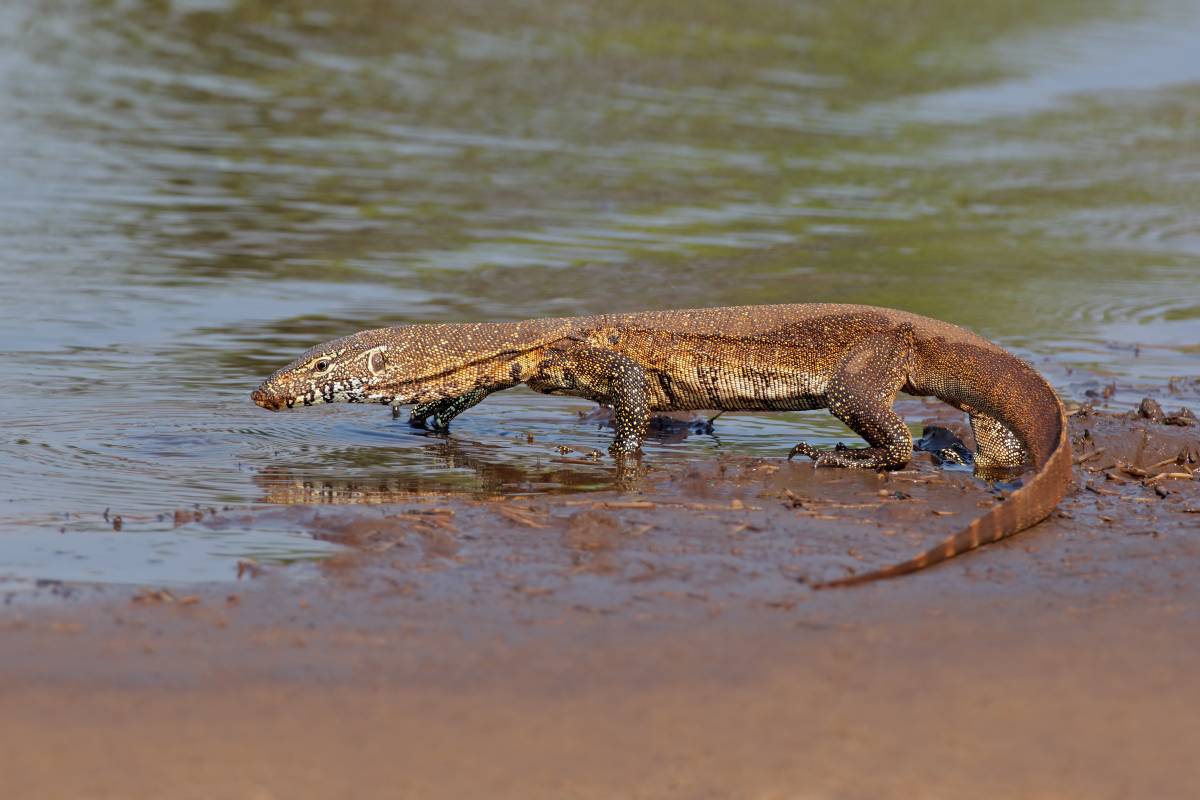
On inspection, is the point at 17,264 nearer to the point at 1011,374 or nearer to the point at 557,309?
the point at 557,309

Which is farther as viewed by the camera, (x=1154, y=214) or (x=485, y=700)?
(x=1154, y=214)

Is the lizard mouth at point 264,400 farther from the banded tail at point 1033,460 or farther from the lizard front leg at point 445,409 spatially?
the banded tail at point 1033,460

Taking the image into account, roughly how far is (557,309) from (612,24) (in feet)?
58.1

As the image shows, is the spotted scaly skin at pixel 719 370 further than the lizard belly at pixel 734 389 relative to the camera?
No

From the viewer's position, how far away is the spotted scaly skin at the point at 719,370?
355 inches

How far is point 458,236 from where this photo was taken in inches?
669

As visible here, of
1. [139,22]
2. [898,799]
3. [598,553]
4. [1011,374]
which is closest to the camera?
[898,799]

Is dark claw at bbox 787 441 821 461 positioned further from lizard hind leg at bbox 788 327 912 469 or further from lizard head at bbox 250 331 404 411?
lizard head at bbox 250 331 404 411

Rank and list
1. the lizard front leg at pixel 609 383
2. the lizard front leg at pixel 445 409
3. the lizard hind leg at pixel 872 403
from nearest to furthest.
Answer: the lizard hind leg at pixel 872 403, the lizard front leg at pixel 609 383, the lizard front leg at pixel 445 409

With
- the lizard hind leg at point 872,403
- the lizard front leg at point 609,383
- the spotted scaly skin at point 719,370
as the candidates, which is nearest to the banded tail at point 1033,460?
the spotted scaly skin at point 719,370

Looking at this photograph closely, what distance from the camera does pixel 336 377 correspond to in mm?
9602

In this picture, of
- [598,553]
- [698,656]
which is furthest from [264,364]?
[698,656]

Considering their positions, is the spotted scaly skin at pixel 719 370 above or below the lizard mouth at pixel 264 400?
above

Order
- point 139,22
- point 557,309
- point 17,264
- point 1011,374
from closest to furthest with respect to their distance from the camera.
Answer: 1. point 1011,374
2. point 557,309
3. point 17,264
4. point 139,22
